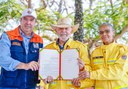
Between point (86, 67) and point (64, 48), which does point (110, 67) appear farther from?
point (64, 48)

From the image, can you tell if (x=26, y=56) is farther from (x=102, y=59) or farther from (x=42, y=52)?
(x=102, y=59)

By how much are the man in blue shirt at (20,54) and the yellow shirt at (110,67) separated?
2.86 ft

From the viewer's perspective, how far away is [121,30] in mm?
8555

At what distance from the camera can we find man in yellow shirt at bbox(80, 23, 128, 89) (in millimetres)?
4293

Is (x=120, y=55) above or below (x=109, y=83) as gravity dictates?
above

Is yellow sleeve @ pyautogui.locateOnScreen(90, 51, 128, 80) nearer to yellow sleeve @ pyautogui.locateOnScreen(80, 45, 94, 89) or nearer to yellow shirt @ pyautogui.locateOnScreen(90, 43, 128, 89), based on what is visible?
yellow shirt @ pyautogui.locateOnScreen(90, 43, 128, 89)

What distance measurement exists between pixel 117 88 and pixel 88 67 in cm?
51

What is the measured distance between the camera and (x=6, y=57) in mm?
4379

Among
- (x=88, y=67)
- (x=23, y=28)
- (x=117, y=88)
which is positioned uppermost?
(x=23, y=28)

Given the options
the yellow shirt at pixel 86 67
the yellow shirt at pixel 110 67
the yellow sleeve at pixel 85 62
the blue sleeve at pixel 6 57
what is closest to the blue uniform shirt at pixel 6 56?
the blue sleeve at pixel 6 57

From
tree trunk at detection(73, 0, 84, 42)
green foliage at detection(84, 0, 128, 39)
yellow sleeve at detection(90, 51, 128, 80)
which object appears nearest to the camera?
yellow sleeve at detection(90, 51, 128, 80)

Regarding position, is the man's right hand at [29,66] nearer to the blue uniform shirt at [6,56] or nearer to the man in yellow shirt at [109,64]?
the blue uniform shirt at [6,56]

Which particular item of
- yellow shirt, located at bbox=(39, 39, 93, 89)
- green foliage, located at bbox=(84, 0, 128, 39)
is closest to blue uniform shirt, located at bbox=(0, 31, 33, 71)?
yellow shirt, located at bbox=(39, 39, 93, 89)

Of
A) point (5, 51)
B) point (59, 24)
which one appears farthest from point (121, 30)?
point (5, 51)
